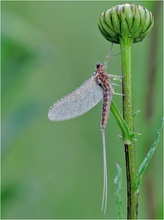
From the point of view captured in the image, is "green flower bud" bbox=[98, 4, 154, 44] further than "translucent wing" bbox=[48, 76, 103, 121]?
No

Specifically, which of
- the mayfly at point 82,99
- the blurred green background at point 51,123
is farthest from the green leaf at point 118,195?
the blurred green background at point 51,123

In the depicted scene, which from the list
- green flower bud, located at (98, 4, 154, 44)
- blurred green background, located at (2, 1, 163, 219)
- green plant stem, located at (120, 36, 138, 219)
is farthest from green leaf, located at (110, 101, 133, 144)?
blurred green background, located at (2, 1, 163, 219)

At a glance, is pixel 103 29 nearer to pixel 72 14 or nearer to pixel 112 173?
pixel 112 173

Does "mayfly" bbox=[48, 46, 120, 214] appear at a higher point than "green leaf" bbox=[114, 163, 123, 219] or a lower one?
higher

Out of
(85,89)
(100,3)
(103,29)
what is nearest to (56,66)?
(100,3)

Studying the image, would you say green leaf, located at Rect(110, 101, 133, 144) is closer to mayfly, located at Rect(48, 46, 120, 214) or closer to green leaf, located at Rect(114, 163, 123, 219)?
green leaf, located at Rect(114, 163, 123, 219)

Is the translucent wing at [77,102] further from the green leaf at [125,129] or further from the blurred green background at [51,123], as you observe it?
the blurred green background at [51,123]

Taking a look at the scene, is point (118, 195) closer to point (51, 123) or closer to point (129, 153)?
point (129, 153)
